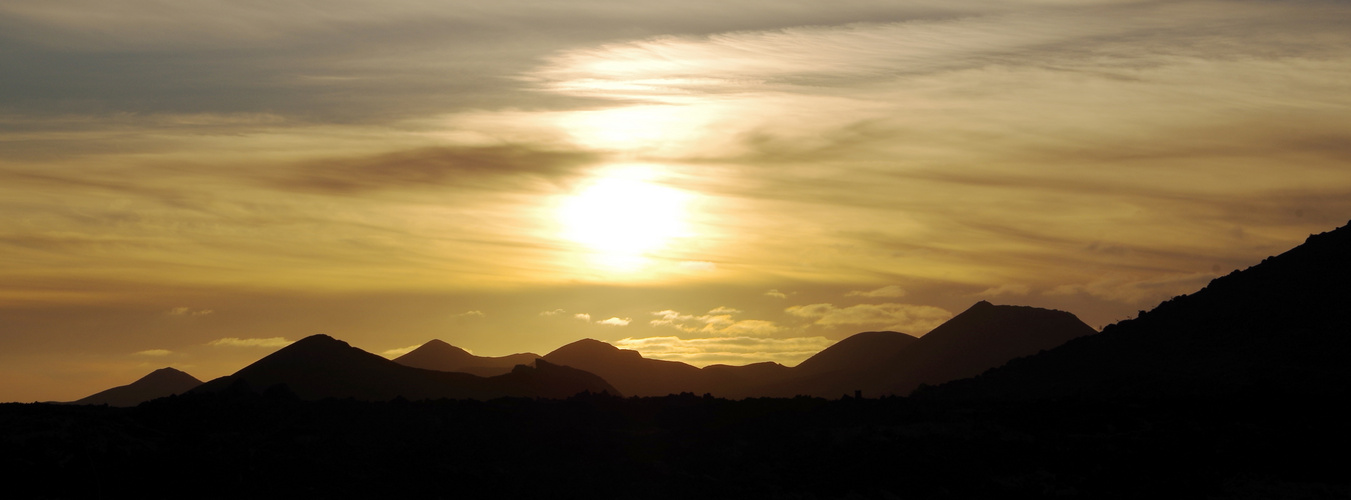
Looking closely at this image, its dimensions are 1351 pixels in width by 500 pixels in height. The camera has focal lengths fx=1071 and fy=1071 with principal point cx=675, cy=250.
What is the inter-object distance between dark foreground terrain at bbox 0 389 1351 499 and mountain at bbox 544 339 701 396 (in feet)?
316

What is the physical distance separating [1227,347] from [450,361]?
115 m

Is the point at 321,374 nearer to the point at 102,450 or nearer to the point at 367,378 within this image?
the point at 367,378

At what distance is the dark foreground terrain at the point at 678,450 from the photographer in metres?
26.7

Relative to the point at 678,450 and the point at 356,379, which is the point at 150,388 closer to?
the point at 356,379

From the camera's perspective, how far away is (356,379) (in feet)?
250

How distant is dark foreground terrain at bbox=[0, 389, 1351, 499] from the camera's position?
26734 millimetres

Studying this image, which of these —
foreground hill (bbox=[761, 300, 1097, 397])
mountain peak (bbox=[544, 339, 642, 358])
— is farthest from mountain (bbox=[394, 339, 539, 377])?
foreground hill (bbox=[761, 300, 1097, 397])

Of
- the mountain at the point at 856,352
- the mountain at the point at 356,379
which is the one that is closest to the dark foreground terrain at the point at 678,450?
the mountain at the point at 356,379

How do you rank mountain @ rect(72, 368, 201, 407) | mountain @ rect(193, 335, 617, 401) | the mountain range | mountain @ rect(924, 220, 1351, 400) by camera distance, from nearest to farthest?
mountain @ rect(924, 220, 1351, 400)
the mountain range
mountain @ rect(193, 335, 617, 401)
mountain @ rect(72, 368, 201, 407)

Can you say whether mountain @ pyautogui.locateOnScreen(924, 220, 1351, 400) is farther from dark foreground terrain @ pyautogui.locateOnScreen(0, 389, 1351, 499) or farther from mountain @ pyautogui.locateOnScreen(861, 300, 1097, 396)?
mountain @ pyautogui.locateOnScreen(861, 300, 1097, 396)

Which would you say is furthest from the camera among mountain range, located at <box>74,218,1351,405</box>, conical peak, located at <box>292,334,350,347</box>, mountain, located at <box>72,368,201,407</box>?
mountain, located at <box>72,368,201,407</box>

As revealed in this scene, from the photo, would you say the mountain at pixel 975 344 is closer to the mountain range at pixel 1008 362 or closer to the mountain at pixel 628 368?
the mountain range at pixel 1008 362

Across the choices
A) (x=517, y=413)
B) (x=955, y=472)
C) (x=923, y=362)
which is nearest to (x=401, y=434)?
(x=517, y=413)

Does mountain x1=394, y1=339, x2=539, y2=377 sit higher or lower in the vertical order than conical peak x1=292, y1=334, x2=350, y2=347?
higher
